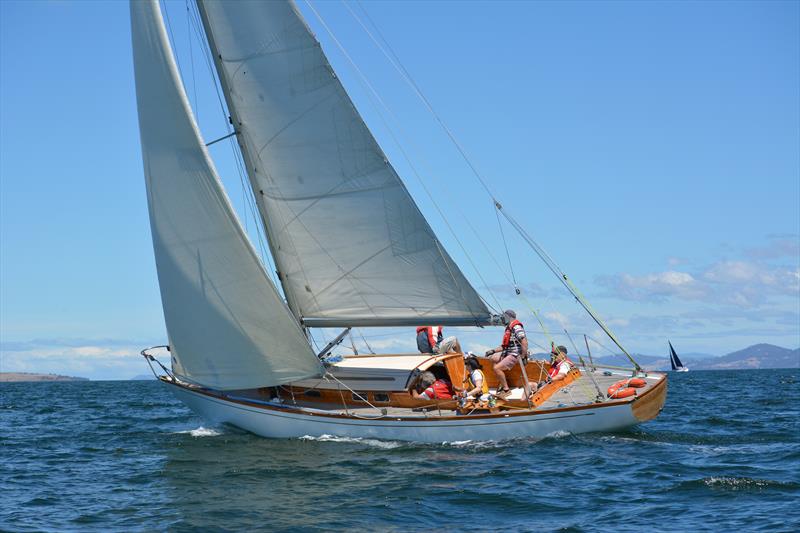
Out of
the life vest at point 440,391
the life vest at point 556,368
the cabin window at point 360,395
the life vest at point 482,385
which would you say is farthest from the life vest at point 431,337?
the life vest at point 556,368

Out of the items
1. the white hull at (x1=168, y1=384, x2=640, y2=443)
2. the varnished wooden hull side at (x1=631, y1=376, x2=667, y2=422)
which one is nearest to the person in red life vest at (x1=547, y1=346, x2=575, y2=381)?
the white hull at (x1=168, y1=384, x2=640, y2=443)

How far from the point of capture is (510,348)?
17781 mm

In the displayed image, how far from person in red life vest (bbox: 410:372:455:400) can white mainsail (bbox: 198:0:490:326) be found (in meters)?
1.19

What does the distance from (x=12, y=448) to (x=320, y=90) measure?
10.3m

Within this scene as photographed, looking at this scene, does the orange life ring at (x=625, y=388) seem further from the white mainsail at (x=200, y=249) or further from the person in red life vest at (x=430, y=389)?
the white mainsail at (x=200, y=249)

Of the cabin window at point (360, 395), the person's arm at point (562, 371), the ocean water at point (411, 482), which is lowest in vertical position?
the ocean water at point (411, 482)

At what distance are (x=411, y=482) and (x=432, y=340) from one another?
6647 mm

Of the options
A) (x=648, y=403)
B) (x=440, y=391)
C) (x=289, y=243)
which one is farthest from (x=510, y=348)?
(x=289, y=243)

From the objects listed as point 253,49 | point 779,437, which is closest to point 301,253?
point 253,49

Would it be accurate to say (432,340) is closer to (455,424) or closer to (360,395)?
Answer: (360,395)

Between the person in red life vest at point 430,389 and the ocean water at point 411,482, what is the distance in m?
1.28

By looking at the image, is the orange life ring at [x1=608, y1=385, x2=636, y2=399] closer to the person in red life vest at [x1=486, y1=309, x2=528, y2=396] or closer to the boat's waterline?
the boat's waterline

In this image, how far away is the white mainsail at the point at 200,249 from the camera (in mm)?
16516

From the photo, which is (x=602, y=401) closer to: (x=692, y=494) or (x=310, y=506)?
(x=692, y=494)
